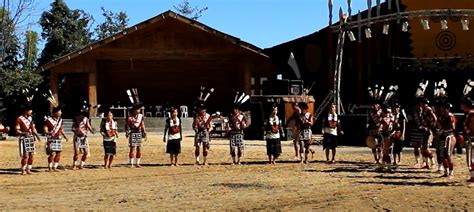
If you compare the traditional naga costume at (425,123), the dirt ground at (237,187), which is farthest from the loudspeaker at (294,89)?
the traditional naga costume at (425,123)

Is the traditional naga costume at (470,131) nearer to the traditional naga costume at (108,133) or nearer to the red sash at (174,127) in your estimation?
the red sash at (174,127)

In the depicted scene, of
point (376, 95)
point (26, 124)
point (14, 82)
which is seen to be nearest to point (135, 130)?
point (26, 124)

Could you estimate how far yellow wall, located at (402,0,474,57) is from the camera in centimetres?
3325

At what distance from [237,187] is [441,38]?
74.8 feet

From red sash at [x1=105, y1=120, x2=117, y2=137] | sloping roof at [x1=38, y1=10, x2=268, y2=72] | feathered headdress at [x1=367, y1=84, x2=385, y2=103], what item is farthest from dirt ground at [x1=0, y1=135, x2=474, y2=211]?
sloping roof at [x1=38, y1=10, x2=268, y2=72]

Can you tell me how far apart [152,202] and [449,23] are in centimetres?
2524

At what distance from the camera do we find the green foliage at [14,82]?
3578cm

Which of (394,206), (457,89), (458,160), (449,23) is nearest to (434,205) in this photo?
(394,206)

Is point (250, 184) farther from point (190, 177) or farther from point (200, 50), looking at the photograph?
point (200, 50)

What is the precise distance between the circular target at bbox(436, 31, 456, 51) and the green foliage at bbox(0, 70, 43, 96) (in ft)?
68.5

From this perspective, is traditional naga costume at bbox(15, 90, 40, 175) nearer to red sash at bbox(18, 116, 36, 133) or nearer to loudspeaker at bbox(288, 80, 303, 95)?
red sash at bbox(18, 116, 36, 133)

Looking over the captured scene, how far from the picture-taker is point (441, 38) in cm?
3353

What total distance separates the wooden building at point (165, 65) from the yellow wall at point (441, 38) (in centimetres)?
815

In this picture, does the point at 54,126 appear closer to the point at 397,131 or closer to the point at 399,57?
the point at 397,131
